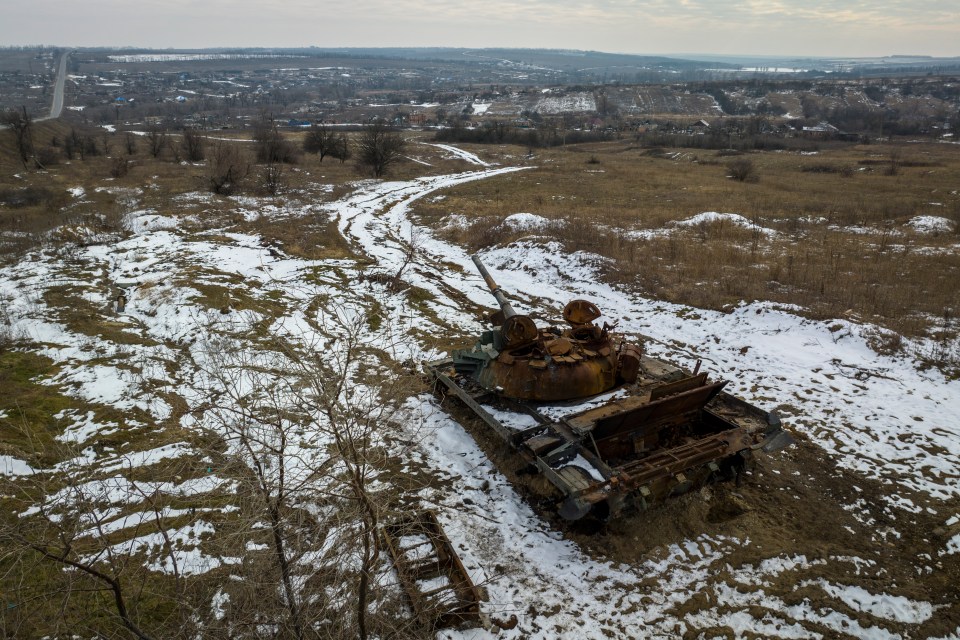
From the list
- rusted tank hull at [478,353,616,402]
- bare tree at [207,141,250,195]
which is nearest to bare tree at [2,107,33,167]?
bare tree at [207,141,250,195]

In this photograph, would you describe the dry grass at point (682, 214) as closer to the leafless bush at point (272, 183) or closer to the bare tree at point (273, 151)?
the leafless bush at point (272, 183)

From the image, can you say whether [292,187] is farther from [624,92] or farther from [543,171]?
[624,92]

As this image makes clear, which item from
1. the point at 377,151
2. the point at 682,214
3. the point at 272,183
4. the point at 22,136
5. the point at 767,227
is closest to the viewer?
the point at 767,227

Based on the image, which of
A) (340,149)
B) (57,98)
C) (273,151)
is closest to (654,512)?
(273,151)

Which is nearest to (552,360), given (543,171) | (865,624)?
(865,624)

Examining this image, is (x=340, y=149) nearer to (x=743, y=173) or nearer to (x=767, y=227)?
(x=743, y=173)

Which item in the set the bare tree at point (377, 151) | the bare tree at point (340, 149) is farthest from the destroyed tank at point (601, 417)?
the bare tree at point (340, 149)
